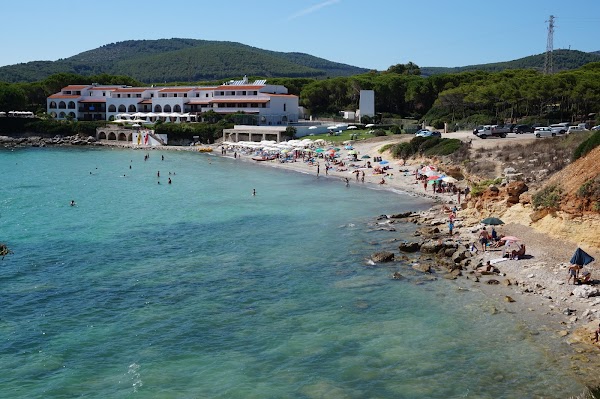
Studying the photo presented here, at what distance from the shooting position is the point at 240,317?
21.8 metres

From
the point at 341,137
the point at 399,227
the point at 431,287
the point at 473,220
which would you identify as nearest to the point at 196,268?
the point at 431,287

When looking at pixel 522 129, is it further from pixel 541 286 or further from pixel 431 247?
pixel 541 286

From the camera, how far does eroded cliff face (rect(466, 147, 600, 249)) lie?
26891 millimetres

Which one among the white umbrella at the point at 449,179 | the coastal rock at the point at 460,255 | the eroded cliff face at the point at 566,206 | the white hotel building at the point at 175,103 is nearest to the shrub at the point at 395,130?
the white hotel building at the point at 175,103

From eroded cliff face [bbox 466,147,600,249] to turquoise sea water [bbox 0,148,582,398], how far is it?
6653 millimetres

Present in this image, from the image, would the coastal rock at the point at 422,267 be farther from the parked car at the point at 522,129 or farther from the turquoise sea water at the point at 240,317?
the parked car at the point at 522,129

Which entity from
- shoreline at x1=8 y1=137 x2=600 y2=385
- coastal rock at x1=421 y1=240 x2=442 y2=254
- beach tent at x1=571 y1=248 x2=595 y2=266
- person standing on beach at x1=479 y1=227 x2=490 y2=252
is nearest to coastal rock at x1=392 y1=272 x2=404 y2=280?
shoreline at x1=8 y1=137 x2=600 y2=385

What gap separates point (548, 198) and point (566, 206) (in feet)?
4.51

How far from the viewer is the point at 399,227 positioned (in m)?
35.8

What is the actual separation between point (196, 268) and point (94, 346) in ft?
29.5

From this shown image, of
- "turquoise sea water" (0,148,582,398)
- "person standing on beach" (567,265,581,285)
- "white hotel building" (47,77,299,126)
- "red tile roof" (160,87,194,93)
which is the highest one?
"red tile roof" (160,87,194,93)

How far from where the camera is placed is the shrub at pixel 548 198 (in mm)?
29016

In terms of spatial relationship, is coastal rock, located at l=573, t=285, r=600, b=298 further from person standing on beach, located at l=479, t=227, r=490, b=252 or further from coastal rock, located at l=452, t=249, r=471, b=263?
person standing on beach, located at l=479, t=227, r=490, b=252

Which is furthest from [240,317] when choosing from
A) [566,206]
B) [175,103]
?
[175,103]
